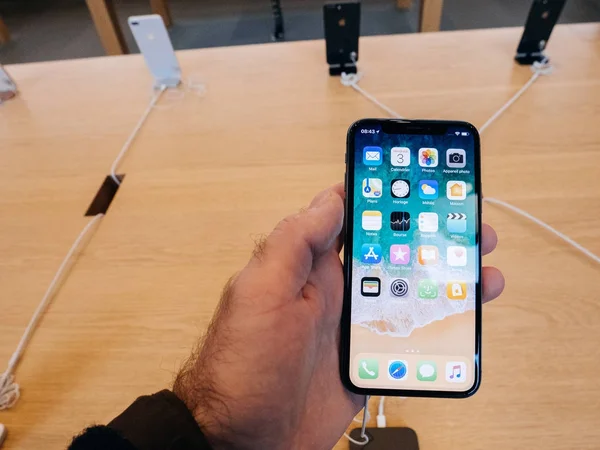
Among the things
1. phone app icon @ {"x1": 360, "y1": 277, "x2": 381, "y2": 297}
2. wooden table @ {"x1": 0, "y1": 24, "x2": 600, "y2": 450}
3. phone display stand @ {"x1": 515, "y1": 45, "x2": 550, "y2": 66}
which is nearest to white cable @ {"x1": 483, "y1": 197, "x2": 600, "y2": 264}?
wooden table @ {"x1": 0, "y1": 24, "x2": 600, "y2": 450}

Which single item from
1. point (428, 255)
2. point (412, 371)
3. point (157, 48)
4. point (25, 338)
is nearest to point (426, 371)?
point (412, 371)

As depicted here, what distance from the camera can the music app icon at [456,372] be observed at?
1.31 feet

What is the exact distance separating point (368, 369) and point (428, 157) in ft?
0.78

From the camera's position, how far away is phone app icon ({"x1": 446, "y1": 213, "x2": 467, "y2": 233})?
1.43 ft

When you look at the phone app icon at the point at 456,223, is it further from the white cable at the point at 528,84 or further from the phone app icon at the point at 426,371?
the white cable at the point at 528,84

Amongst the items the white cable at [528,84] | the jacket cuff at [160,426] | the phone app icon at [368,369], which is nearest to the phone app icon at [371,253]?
the phone app icon at [368,369]

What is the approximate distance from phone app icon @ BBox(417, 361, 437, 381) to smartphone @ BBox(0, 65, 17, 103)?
93cm

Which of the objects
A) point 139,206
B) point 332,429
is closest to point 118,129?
point 139,206

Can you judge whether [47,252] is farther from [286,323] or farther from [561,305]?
[561,305]

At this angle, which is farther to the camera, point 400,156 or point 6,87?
point 6,87

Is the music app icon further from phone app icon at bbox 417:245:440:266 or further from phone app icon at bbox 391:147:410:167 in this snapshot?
phone app icon at bbox 391:147:410:167

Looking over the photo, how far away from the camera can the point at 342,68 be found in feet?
2.57

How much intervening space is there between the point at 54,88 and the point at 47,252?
447 millimetres

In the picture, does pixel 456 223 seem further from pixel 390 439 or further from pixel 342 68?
pixel 342 68
